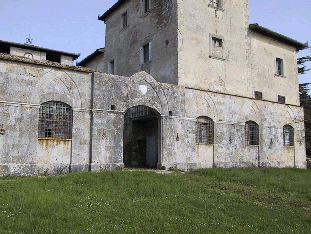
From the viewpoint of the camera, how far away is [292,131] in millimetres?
21547

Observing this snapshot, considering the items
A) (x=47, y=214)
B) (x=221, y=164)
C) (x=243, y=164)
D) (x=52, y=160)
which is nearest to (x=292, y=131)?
(x=243, y=164)

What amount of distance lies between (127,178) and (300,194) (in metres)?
5.97

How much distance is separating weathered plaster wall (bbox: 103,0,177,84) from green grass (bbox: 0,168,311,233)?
27.4ft

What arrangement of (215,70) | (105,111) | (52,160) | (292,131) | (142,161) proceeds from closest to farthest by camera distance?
(52,160), (105,111), (142,161), (215,70), (292,131)

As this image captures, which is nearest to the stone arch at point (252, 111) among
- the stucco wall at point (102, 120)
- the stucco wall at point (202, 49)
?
the stucco wall at point (102, 120)

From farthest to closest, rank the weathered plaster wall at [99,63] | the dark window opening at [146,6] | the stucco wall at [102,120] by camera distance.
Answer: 1. the weathered plaster wall at [99,63]
2. the dark window opening at [146,6]
3. the stucco wall at [102,120]

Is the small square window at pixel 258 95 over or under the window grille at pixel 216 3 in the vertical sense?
under

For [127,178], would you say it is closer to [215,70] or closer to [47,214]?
[47,214]

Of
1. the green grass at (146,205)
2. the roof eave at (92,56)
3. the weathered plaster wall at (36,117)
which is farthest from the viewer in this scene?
the roof eave at (92,56)

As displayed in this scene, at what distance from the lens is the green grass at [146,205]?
21.4 ft

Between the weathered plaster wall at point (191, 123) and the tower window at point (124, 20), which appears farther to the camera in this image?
the tower window at point (124, 20)

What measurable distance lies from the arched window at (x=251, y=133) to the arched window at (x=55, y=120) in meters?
10.6

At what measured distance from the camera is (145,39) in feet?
66.4

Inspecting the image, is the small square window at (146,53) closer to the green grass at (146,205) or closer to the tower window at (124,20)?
the tower window at (124,20)
